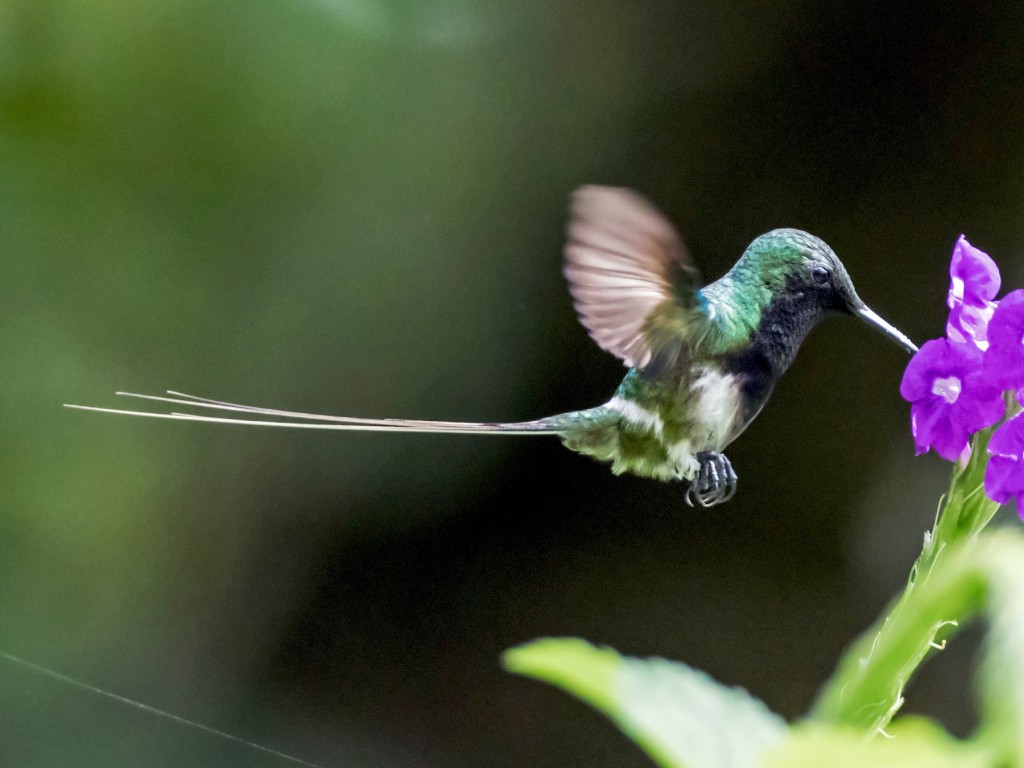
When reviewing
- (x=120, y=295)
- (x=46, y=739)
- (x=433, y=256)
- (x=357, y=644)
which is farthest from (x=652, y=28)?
(x=46, y=739)

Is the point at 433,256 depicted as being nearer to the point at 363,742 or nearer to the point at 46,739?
the point at 363,742

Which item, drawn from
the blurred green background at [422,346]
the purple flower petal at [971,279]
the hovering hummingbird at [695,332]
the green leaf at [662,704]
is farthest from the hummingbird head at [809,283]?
the blurred green background at [422,346]

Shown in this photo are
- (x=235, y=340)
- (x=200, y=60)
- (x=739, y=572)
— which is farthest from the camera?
(x=739, y=572)

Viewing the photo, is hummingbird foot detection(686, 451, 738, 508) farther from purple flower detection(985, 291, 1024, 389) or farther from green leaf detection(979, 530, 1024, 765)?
green leaf detection(979, 530, 1024, 765)

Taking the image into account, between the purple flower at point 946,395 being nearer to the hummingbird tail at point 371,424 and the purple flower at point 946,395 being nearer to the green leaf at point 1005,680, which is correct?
the hummingbird tail at point 371,424

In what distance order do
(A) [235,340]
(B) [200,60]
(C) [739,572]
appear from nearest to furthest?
(B) [200,60] → (A) [235,340] → (C) [739,572]

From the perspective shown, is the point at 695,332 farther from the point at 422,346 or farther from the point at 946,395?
the point at 422,346
